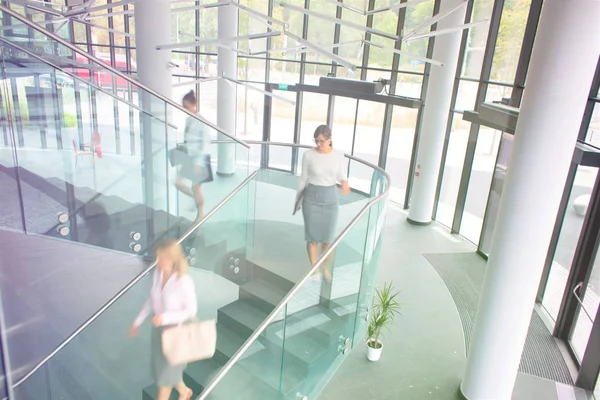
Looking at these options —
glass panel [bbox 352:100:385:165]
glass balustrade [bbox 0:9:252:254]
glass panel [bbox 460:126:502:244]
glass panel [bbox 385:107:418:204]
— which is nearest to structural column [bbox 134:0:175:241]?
glass balustrade [bbox 0:9:252:254]

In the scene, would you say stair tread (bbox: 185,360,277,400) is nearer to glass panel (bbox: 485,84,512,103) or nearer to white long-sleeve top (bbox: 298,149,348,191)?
white long-sleeve top (bbox: 298,149,348,191)

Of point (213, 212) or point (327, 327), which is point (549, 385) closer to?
point (327, 327)

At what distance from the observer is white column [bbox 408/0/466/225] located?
925 centimetres

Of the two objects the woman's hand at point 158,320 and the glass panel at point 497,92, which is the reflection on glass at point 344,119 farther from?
the woman's hand at point 158,320

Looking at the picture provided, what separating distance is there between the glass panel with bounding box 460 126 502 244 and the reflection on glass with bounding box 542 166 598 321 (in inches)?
84.0

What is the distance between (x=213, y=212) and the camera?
16.5 feet

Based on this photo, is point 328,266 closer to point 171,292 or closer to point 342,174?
point 342,174

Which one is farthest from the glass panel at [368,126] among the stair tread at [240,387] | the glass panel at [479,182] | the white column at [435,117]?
the stair tread at [240,387]

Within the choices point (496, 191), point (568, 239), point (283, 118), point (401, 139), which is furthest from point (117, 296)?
point (283, 118)

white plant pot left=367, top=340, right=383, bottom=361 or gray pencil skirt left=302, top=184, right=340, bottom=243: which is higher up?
gray pencil skirt left=302, top=184, right=340, bottom=243

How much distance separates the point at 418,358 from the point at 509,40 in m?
5.78

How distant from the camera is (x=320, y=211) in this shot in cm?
527

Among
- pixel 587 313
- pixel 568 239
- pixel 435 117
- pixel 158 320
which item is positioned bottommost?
pixel 587 313

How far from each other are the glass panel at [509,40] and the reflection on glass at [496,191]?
3.69 ft
